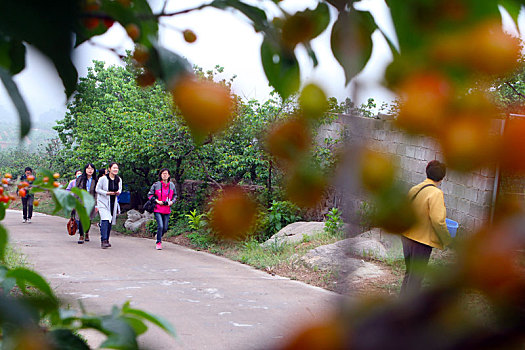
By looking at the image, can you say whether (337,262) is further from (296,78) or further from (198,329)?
(198,329)

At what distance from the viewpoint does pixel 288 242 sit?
6.78 metres

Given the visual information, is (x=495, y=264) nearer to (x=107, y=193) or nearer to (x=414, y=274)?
(x=414, y=274)

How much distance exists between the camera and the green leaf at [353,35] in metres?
0.37

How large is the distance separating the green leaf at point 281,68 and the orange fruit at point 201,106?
0.36ft

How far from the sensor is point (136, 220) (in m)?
10.7

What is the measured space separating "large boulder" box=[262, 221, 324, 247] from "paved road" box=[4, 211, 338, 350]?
2.55 ft

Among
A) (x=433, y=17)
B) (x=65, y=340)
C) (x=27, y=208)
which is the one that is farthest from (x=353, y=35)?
(x=27, y=208)

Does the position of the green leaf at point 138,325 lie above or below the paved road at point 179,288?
above

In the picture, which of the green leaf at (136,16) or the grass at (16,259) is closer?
the green leaf at (136,16)

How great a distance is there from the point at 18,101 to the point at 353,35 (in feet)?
0.86

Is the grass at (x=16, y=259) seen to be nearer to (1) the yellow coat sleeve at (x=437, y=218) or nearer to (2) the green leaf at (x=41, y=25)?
(1) the yellow coat sleeve at (x=437, y=218)

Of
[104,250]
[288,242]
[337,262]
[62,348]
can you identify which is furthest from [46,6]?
[104,250]

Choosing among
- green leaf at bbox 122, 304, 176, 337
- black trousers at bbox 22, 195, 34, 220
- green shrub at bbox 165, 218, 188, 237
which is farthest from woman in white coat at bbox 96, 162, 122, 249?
green leaf at bbox 122, 304, 176, 337

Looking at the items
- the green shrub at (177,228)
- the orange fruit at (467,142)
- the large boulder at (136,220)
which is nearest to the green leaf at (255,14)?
the orange fruit at (467,142)
